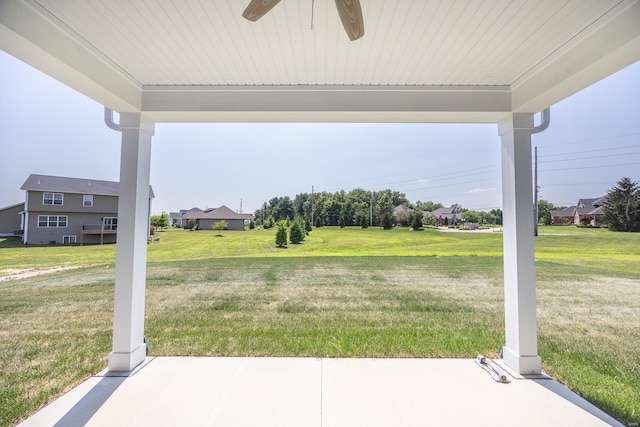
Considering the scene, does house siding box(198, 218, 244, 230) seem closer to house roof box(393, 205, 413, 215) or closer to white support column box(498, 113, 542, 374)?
house roof box(393, 205, 413, 215)

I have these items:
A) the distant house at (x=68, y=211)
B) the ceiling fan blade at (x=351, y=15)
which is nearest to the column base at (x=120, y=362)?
the ceiling fan blade at (x=351, y=15)

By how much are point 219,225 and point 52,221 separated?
3948mm

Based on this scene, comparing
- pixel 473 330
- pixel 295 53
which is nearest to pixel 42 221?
pixel 295 53

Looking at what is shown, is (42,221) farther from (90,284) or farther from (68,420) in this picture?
(68,420)

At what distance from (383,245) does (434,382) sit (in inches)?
308

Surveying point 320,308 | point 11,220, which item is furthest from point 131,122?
point 11,220

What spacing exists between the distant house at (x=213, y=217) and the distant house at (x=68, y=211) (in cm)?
202

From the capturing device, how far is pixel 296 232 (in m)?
9.20

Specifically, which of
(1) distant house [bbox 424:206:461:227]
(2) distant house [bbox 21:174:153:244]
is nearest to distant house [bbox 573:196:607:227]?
(1) distant house [bbox 424:206:461:227]

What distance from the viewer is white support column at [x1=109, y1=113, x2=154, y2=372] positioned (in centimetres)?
228

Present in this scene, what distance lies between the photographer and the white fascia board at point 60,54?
1353mm

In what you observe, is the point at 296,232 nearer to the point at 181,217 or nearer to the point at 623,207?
the point at 181,217

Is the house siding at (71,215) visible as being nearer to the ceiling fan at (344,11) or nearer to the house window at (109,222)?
the house window at (109,222)

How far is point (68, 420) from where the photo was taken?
5.59 feet
